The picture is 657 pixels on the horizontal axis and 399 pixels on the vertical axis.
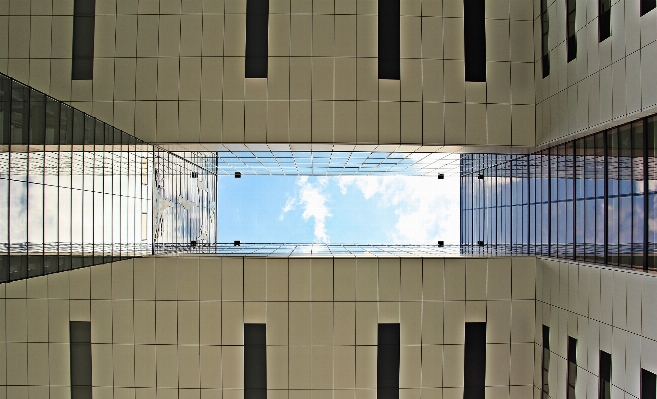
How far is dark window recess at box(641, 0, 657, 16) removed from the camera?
1624cm

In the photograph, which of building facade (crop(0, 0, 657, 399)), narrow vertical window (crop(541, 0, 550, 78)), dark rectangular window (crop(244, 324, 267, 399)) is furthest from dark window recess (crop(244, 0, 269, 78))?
narrow vertical window (crop(541, 0, 550, 78))

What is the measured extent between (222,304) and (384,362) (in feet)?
30.8

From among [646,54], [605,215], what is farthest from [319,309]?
[646,54]

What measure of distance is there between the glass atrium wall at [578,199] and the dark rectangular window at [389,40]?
9.20 m

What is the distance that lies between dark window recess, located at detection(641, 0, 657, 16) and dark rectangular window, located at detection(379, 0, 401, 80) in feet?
38.4

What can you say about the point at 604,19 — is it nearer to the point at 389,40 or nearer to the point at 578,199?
the point at 578,199

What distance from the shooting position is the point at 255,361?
2488 cm

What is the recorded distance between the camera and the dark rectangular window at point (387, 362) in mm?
25047

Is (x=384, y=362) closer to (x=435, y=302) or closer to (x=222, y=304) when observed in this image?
(x=435, y=302)

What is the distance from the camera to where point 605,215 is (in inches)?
777

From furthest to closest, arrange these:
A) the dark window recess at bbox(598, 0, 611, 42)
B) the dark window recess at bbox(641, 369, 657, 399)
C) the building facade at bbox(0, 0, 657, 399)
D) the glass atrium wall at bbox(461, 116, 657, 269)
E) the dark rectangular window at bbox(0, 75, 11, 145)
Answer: the building facade at bbox(0, 0, 657, 399), the dark window recess at bbox(598, 0, 611, 42), the glass atrium wall at bbox(461, 116, 657, 269), the dark window recess at bbox(641, 369, 657, 399), the dark rectangular window at bbox(0, 75, 11, 145)

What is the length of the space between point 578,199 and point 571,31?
27.0 ft

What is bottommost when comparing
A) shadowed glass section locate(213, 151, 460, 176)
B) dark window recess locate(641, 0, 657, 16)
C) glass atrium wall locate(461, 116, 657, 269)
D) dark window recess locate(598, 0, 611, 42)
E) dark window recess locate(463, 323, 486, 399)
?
dark window recess locate(463, 323, 486, 399)

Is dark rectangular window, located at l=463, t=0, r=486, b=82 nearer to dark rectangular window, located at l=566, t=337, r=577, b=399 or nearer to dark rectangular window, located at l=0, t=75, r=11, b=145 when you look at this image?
dark rectangular window, located at l=566, t=337, r=577, b=399
